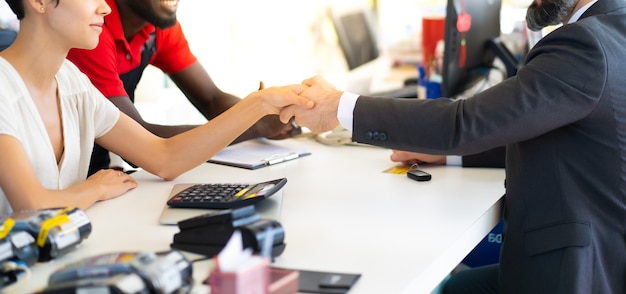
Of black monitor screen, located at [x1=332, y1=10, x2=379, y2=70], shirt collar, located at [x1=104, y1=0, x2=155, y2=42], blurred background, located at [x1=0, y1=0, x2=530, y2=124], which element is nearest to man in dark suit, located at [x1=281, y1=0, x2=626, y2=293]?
shirt collar, located at [x1=104, y1=0, x2=155, y2=42]

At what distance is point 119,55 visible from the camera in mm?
2363

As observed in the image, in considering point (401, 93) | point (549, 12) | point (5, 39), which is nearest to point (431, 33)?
point (401, 93)

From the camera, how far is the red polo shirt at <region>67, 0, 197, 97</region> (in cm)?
217

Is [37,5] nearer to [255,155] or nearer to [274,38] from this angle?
[255,155]

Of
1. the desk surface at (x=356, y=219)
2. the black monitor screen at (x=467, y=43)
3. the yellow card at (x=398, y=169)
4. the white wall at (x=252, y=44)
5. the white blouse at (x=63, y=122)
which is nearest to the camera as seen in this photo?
the desk surface at (x=356, y=219)

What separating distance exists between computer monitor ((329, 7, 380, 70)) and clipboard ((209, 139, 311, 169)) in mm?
1413

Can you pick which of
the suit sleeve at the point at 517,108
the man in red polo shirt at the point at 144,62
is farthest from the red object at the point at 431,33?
the suit sleeve at the point at 517,108

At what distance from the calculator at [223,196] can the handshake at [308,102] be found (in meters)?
0.25

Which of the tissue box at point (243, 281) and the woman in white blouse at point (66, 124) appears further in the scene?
the woman in white blouse at point (66, 124)

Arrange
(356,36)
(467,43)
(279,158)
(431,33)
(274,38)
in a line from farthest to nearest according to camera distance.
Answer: (274,38) → (356,36) → (431,33) → (467,43) → (279,158)

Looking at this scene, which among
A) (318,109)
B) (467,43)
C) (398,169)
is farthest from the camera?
(467,43)

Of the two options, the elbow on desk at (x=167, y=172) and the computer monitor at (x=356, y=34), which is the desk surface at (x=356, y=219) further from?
the computer monitor at (x=356, y=34)

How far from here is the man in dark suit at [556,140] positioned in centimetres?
140

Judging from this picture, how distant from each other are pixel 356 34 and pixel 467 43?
107cm
